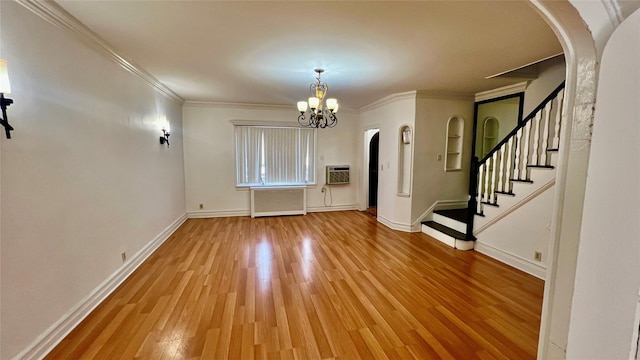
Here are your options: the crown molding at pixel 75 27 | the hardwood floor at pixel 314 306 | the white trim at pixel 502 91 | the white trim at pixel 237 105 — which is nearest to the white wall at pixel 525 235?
the hardwood floor at pixel 314 306

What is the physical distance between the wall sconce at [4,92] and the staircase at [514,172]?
4.64 m

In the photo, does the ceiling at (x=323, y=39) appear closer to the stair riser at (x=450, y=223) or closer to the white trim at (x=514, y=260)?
the stair riser at (x=450, y=223)

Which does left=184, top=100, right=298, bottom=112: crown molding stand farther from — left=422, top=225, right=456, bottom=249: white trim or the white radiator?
left=422, top=225, right=456, bottom=249: white trim

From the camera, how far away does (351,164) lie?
6.53 m

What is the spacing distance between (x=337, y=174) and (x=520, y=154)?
362 centimetres

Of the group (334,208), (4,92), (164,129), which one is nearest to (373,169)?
(334,208)

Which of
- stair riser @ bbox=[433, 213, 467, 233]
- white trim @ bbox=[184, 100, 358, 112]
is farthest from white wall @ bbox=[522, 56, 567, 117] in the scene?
white trim @ bbox=[184, 100, 358, 112]

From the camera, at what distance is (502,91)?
433 centimetres

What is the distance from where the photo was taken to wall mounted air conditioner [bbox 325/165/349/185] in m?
6.32

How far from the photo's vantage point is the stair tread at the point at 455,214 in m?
4.46

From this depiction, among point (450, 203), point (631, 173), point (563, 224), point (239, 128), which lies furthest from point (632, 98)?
point (239, 128)

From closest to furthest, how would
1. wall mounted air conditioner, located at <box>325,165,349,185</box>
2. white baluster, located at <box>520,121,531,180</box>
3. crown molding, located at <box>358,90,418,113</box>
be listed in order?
white baluster, located at <box>520,121,531,180</box> → crown molding, located at <box>358,90,418,113</box> → wall mounted air conditioner, located at <box>325,165,349,185</box>

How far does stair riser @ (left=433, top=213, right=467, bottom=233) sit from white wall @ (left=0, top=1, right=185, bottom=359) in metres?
4.73

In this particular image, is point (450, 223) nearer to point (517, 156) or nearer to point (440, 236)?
point (440, 236)
